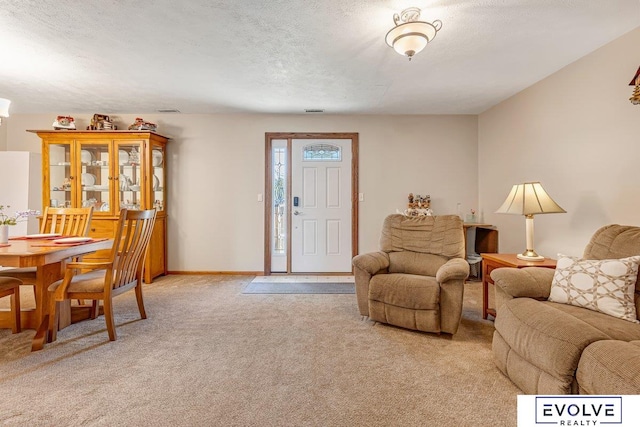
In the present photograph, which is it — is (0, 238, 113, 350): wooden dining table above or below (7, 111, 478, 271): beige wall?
below

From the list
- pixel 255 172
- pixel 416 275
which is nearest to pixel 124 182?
pixel 255 172

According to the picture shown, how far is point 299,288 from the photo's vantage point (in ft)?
12.8

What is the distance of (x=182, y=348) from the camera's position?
2.28 meters

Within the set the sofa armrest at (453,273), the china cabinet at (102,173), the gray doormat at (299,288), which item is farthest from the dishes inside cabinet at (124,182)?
the sofa armrest at (453,273)

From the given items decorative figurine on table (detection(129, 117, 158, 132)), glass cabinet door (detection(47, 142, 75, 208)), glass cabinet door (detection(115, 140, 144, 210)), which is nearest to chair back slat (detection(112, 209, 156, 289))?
glass cabinet door (detection(115, 140, 144, 210))

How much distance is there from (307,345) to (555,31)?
2958 millimetres

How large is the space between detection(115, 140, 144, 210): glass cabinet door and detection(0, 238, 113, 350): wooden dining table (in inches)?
60.9

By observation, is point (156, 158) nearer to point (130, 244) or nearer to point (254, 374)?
point (130, 244)

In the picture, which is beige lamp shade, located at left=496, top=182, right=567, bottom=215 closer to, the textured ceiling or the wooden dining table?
the textured ceiling

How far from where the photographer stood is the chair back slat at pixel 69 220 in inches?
121

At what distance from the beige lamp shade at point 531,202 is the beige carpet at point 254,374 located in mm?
1017

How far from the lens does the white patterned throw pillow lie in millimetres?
1716

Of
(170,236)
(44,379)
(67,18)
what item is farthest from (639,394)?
(170,236)

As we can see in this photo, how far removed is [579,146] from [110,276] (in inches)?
159
